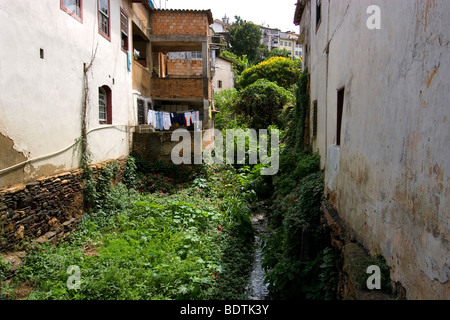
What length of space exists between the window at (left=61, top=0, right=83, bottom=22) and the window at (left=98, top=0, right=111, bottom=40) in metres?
1.37

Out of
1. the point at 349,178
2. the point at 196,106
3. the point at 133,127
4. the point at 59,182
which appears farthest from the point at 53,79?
the point at 196,106

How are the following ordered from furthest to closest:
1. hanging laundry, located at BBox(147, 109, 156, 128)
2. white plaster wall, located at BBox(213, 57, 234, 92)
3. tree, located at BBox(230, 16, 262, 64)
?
tree, located at BBox(230, 16, 262, 64)
white plaster wall, located at BBox(213, 57, 234, 92)
hanging laundry, located at BBox(147, 109, 156, 128)

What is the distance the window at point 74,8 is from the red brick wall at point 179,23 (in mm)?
7098

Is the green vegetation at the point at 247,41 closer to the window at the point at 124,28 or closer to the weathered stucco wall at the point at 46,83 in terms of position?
the window at the point at 124,28

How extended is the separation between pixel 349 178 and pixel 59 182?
22.6 ft

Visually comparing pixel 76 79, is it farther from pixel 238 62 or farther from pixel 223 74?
pixel 238 62

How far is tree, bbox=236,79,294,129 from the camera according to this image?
74.5 ft

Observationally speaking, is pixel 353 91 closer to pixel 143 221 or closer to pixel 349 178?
pixel 349 178

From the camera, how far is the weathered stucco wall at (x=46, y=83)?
244 inches

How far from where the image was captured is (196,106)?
19516 mm

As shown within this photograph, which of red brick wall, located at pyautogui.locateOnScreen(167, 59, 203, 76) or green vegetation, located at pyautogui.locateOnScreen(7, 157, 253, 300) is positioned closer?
green vegetation, located at pyautogui.locateOnScreen(7, 157, 253, 300)
